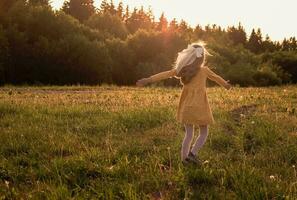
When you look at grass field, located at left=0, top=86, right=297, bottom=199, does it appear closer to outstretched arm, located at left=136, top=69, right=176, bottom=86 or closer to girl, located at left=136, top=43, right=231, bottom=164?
girl, located at left=136, top=43, right=231, bottom=164

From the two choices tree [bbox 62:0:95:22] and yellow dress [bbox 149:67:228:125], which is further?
tree [bbox 62:0:95:22]

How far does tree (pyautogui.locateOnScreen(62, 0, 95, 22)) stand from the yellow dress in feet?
265

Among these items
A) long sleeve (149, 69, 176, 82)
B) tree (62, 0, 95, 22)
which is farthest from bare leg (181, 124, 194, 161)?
tree (62, 0, 95, 22)

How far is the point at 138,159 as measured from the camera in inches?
295

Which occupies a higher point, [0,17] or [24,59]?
[0,17]

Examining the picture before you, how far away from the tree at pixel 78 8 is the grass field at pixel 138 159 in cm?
7608

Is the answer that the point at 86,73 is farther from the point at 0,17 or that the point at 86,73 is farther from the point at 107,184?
the point at 107,184

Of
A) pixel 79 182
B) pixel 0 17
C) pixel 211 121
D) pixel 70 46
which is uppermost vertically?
pixel 0 17

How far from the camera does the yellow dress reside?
709 cm

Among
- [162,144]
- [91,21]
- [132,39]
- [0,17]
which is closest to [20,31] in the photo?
[0,17]

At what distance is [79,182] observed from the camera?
Answer: 6594 mm

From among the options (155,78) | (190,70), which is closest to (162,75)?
(155,78)

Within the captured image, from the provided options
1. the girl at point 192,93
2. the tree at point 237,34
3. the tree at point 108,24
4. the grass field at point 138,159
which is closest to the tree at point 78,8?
the tree at point 108,24

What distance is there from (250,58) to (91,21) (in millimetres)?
30293
